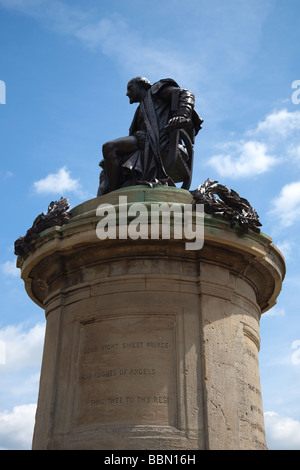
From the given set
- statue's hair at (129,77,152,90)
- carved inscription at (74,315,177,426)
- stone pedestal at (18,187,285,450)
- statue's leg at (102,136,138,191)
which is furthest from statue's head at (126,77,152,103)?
carved inscription at (74,315,177,426)

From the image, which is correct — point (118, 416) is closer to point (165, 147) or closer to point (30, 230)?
point (30, 230)

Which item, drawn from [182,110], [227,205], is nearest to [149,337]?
[227,205]

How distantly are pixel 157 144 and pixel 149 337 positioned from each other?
4089mm

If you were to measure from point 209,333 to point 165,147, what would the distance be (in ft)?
13.3

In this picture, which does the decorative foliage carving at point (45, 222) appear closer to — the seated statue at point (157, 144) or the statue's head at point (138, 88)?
the seated statue at point (157, 144)

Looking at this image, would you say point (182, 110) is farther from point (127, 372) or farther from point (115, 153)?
point (127, 372)

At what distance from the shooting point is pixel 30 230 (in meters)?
10.7

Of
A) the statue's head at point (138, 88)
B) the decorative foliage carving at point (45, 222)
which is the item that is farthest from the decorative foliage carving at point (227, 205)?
the statue's head at point (138, 88)

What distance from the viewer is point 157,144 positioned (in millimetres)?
11922

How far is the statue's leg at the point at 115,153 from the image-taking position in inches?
468

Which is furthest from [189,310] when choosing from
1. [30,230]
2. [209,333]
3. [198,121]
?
[198,121]

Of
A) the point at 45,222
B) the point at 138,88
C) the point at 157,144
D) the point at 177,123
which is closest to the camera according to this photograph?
the point at 45,222

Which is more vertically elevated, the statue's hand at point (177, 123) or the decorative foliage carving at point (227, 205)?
the statue's hand at point (177, 123)

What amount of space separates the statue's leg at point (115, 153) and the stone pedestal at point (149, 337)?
1.22 meters
